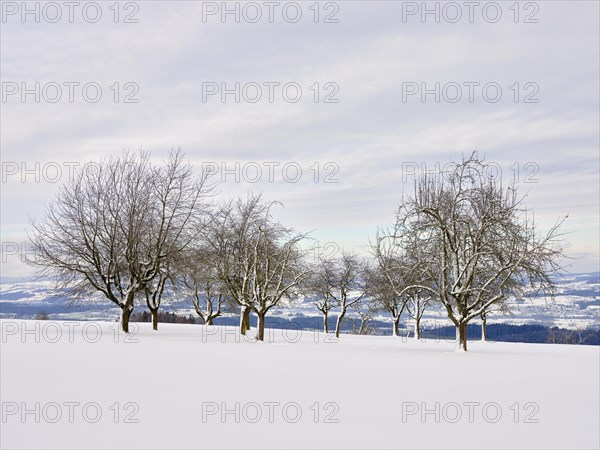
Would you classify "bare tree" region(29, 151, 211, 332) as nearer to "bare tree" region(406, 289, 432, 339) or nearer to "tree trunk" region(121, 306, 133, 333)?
"tree trunk" region(121, 306, 133, 333)

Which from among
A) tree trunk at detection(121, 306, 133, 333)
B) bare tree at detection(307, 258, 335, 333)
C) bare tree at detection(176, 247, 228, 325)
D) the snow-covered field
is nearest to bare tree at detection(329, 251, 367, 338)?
bare tree at detection(307, 258, 335, 333)

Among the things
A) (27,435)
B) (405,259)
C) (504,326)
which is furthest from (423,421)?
(504,326)

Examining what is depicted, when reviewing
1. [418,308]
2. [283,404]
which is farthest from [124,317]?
[418,308]

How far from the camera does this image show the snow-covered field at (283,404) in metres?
8.84

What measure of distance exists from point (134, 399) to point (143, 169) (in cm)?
2759

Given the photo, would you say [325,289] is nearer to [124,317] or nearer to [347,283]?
[347,283]

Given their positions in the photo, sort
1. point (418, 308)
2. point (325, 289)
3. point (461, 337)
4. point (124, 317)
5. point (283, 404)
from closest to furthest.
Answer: point (283, 404) → point (461, 337) → point (124, 317) → point (418, 308) → point (325, 289)

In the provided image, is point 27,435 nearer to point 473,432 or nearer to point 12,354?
point 473,432

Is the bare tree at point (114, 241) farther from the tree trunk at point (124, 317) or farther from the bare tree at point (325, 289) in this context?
the bare tree at point (325, 289)

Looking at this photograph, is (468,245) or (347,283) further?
(347,283)

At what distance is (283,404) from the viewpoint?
37.4 feet

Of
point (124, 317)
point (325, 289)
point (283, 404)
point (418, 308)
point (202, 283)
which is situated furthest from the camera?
point (325, 289)

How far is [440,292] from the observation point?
Answer: 86.6ft

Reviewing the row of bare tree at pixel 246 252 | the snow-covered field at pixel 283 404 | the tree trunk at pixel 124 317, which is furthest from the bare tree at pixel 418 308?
the snow-covered field at pixel 283 404
